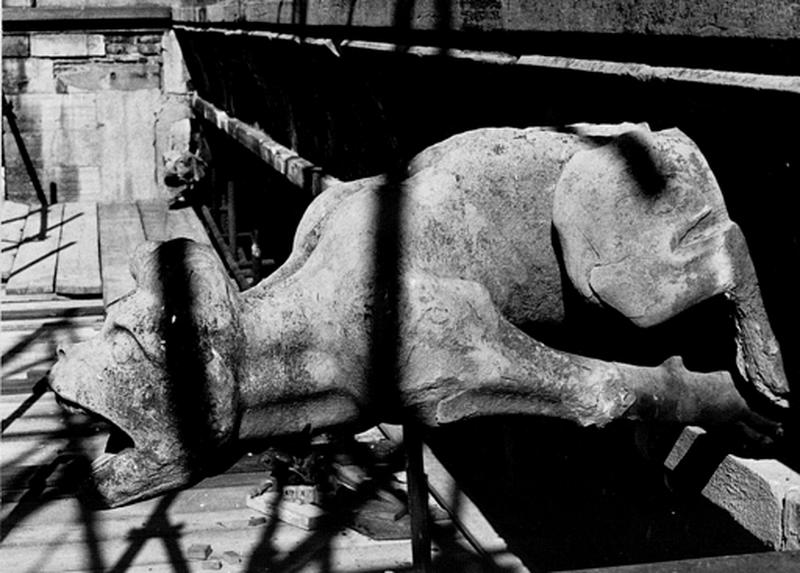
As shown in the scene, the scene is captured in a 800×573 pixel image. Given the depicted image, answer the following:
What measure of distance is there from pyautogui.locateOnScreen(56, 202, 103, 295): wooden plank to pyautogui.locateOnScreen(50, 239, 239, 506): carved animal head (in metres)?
8.53

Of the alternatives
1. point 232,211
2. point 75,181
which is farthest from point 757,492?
A: point 75,181

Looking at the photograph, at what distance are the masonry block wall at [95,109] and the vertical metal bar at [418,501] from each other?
11.6m

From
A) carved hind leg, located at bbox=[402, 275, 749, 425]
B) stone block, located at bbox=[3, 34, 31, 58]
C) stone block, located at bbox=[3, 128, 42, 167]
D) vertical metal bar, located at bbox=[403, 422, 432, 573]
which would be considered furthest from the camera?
stone block, located at bbox=[3, 128, 42, 167]

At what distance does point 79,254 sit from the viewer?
11766 millimetres

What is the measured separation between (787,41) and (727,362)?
0.66 meters

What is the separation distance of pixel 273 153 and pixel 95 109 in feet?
20.6

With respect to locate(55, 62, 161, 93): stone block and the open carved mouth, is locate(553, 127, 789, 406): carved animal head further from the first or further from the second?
locate(55, 62, 161, 93): stone block

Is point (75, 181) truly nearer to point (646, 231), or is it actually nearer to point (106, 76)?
point (106, 76)

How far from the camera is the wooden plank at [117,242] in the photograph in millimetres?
9305

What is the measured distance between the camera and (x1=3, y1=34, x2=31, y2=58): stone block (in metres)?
13.6

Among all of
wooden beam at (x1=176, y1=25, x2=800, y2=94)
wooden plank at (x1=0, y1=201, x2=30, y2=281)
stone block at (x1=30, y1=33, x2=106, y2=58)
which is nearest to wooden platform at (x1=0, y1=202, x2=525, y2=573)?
wooden beam at (x1=176, y1=25, x2=800, y2=94)

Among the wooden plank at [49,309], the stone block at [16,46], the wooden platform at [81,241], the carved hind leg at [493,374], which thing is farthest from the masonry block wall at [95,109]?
the carved hind leg at [493,374]

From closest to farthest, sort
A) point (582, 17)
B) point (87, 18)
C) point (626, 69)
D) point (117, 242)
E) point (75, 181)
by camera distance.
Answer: point (626, 69), point (582, 17), point (117, 242), point (87, 18), point (75, 181)

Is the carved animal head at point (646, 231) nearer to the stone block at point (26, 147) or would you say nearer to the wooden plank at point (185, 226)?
the wooden plank at point (185, 226)
